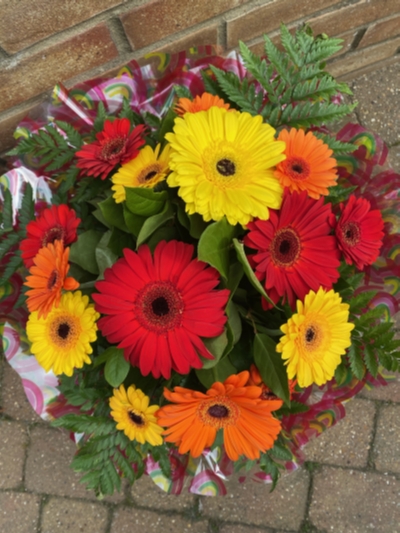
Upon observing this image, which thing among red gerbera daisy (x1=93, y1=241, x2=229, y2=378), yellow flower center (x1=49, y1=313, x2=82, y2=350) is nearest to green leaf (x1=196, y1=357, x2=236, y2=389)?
red gerbera daisy (x1=93, y1=241, x2=229, y2=378)

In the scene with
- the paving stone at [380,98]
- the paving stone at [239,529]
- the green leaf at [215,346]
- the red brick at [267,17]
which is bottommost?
the paving stone at [239,529]

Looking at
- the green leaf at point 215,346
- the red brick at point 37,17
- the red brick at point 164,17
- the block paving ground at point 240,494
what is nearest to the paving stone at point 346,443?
the block paving ground at point 240,494

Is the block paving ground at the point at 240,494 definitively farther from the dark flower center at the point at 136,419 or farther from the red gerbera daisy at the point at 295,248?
the red gerbera daisy at the point at 295,248

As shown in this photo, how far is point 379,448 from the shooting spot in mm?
1561

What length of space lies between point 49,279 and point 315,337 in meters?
0.41

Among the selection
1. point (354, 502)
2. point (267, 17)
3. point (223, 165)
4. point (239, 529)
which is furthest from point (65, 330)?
point (354, 502)

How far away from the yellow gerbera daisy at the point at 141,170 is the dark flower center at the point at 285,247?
20 cm

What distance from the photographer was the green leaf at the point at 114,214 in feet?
2.50

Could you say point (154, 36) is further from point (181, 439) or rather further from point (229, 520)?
point (229, 520)

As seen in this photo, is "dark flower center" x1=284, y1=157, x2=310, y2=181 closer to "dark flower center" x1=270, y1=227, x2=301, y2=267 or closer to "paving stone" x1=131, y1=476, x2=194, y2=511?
"dark flower center" x1=270, y1=227, x2=301, y2=267

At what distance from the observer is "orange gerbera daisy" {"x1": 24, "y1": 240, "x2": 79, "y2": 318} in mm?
683

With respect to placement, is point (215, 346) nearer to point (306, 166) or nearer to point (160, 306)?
point (160, 306)

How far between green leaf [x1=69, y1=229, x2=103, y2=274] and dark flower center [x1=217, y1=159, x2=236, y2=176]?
0.27 meters

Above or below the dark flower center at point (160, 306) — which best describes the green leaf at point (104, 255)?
above
